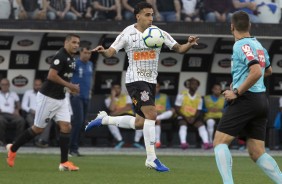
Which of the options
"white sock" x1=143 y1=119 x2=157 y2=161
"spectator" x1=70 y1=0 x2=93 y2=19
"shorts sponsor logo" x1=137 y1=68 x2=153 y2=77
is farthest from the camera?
"spectator" x1=70 y1=0 x2=93 y2=19

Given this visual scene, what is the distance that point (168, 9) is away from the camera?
19.6 m

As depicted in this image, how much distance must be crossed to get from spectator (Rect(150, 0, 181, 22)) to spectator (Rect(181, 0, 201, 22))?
7.1 inches

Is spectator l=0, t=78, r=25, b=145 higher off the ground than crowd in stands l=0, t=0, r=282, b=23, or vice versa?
crowd in stands l=0, t=0, r=282, b=23

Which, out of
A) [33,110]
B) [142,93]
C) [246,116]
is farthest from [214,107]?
[246,116]

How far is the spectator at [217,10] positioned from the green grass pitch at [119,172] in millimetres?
3940

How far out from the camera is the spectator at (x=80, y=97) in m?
16.5

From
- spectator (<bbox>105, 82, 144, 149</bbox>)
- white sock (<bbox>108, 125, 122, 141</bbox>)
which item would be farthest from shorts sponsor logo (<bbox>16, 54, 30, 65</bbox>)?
white sock (<bbox>108, 125, 122, 141</bbox>)

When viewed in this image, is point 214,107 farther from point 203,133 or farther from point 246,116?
point 246,116

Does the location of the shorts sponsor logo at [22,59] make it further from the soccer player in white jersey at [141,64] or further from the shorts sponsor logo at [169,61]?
the soccer player in white jersey at [141,64]

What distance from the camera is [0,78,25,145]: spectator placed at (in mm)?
19156

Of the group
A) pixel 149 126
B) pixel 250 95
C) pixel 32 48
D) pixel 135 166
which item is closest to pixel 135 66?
pixel 149 126

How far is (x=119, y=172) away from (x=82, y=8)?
754 centimetres

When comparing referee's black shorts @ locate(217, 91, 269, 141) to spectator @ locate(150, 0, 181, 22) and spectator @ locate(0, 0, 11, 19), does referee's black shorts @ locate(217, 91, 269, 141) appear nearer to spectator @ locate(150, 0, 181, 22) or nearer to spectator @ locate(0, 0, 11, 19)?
spectator @ locate(150, 0, 181, 22)

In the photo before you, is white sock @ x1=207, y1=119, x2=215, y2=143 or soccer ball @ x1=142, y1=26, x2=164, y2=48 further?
white sock @ x1=207, y1=119, x2=215, y2=143
